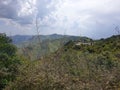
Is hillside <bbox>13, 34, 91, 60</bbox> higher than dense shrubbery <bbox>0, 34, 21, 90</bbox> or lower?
higher

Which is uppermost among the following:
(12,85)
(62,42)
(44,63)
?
(62,42)

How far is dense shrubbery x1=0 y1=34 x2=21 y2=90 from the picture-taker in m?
15.8

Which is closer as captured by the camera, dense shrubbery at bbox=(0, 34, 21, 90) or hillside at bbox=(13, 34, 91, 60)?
hillside at bbox=(13, 34, 91, 60)

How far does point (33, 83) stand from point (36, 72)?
0.64 meters

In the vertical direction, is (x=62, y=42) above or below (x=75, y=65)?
above

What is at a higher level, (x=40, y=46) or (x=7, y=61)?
(x=40, y=46)

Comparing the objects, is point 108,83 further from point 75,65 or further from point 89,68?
point 75,65

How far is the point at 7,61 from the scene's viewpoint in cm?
1717

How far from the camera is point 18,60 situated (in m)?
17.5

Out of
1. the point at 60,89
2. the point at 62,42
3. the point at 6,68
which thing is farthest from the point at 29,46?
the point at 6,68

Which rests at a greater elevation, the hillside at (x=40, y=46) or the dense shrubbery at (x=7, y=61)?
the hillside at (x=40, y=46)

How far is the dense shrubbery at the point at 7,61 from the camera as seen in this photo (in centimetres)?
1578

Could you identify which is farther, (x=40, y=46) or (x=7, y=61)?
(x=7, y=61)

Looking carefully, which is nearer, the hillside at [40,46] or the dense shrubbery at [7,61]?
the hillside at [40,46]
